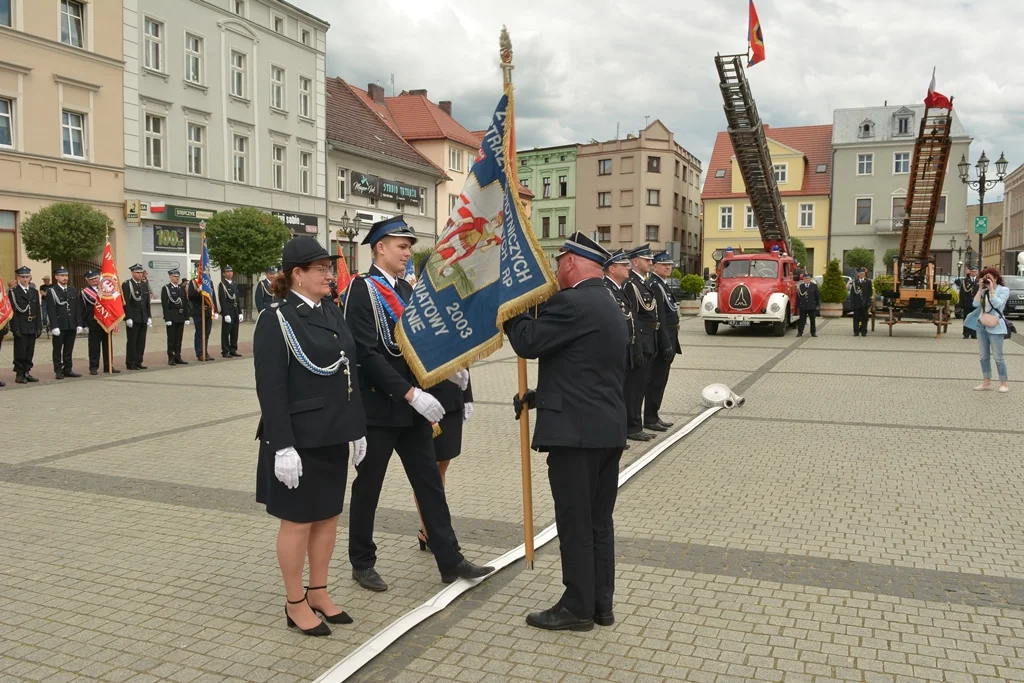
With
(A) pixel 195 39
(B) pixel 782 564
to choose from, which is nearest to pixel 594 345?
(B) pixel 782 564

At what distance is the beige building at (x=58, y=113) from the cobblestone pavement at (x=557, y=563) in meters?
16.9

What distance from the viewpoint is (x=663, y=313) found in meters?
9.74

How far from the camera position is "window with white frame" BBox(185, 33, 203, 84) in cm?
3069

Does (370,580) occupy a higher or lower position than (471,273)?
lower

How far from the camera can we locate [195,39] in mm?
31141

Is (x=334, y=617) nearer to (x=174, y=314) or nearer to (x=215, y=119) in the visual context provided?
(x=174, y=314)

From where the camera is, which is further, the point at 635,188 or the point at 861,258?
the point at 635,188

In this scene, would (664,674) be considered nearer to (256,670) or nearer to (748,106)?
(256,670)

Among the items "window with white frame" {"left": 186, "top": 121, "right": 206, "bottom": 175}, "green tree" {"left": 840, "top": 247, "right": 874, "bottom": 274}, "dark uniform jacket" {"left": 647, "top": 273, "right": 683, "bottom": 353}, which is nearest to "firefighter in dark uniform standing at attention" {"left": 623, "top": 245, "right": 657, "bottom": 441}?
"dark uniform jacket" {"left": 647, "top": 273, "right": 683, "bottom": 353}

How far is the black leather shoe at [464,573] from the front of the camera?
15.5ft

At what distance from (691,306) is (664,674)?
3191cm

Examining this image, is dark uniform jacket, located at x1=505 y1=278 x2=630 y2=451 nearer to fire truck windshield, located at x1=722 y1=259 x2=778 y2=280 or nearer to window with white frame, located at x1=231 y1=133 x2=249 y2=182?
fire truck windshield, located at x1=722 y1=259 x2=778 y2=280

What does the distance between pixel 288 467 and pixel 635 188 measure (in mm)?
68808

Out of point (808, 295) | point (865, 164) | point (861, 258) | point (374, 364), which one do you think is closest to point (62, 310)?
point (374, 364)
